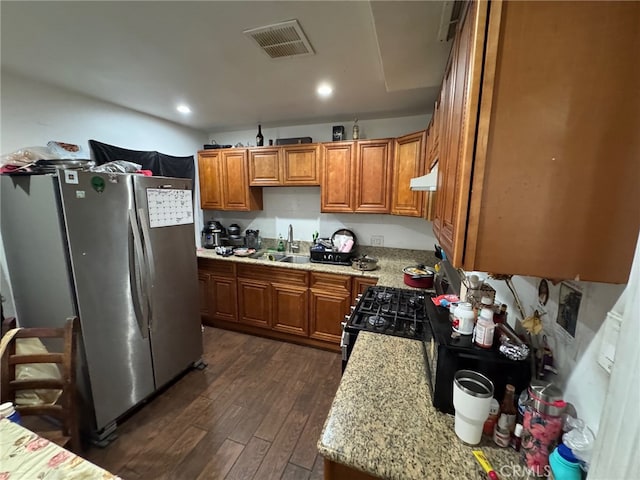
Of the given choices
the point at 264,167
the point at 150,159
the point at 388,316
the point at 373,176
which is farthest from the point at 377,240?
the point at 150,159

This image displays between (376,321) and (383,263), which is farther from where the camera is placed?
(383,263)

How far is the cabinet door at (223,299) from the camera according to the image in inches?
118

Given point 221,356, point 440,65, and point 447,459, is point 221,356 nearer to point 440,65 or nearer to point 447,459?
point 447,459

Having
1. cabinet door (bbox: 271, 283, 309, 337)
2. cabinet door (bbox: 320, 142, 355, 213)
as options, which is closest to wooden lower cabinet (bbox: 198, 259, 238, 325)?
cabinet door (bbox: 271, 283, 309, 337)

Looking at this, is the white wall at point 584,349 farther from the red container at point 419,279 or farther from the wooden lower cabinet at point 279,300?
the wooden lower cabinet at point 279,300

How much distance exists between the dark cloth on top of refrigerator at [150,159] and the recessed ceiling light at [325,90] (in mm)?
2000

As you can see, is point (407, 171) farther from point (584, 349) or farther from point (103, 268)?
point (103, 268)

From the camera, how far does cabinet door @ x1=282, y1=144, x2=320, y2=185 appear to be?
109 inches

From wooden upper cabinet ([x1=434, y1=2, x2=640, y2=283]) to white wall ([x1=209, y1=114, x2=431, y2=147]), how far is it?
2.32 meters

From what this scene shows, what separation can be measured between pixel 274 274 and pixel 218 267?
29.7 inches

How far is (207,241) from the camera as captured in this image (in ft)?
11.3

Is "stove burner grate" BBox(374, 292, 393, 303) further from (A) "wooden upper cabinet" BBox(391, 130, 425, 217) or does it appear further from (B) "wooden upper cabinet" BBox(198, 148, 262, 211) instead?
(B) "wooden upper cabinet" BBox(198, 148, 262, 211)

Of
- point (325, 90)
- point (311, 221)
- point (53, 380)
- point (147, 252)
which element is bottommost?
point (53, 380)

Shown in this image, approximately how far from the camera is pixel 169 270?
202 centimetres
